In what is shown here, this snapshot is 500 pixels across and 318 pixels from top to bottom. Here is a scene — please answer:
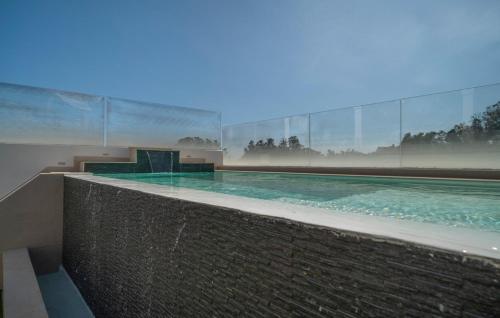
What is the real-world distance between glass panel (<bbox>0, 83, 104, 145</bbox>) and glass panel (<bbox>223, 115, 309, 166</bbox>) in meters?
4.82

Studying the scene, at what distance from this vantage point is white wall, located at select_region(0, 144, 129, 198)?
6.70 meters

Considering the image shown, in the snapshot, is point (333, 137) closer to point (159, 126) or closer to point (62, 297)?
point (159, 126)

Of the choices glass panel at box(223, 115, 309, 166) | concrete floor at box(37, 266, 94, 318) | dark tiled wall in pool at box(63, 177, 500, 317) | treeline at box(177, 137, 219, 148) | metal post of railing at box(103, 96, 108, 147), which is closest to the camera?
dark tiled wall in pool at box(63, 177, 500, 317)

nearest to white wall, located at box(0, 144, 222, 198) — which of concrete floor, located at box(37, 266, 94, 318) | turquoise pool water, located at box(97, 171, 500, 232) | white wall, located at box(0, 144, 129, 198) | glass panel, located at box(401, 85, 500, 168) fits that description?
white wall, located at box(0, 144, 129, 198)

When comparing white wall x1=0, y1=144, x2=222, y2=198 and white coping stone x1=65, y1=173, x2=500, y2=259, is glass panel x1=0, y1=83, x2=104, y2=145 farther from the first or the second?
white coping stone x1=65, y1=173, x2=500, y2=259

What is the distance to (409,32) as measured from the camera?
7211mm

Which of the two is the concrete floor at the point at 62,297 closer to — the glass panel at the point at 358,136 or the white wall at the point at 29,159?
the white wall at the point at 29,159

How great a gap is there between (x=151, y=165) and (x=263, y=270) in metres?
8.15

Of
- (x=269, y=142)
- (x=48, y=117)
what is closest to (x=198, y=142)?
(x=269, y=142)

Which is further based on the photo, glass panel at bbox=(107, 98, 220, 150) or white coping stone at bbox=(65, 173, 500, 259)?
glass panel at bbox=(107, 98, 220, 150)

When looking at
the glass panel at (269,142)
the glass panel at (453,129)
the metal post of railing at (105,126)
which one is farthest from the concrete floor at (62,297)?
the glass panel at (453,129)

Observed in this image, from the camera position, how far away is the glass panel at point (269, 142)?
9062mm

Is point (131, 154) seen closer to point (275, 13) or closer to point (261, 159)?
point (261, 159)

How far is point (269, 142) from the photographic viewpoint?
9.98 m
